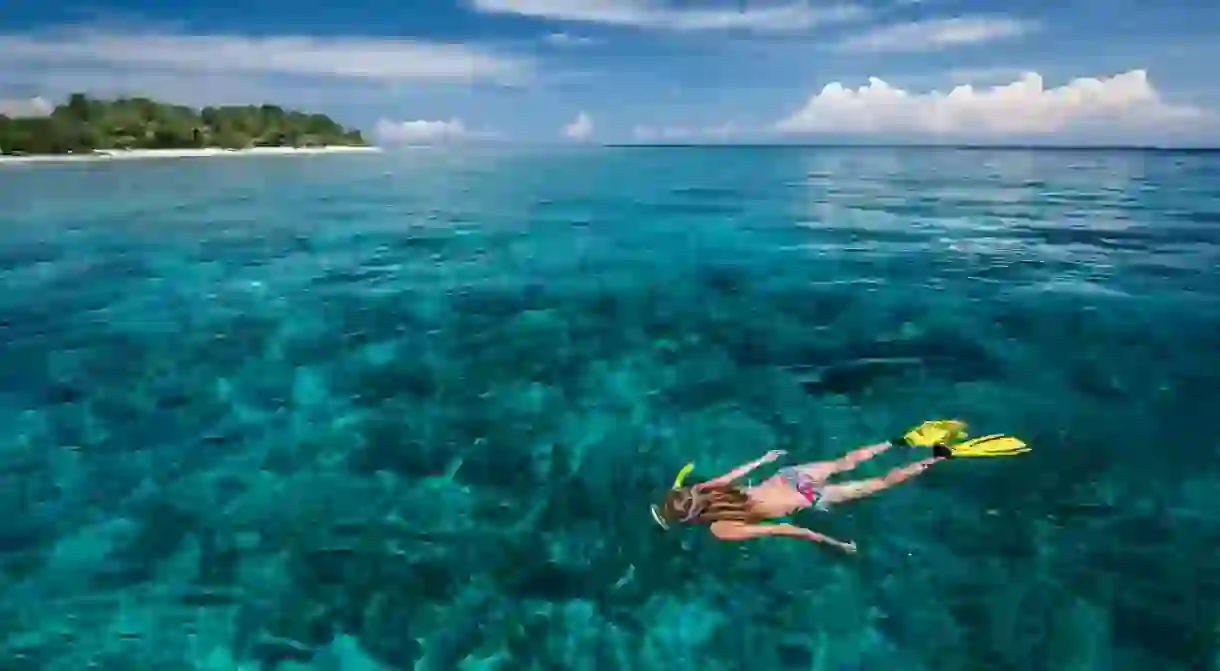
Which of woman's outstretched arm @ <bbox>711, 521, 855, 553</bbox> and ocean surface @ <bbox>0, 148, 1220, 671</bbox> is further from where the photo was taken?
woman's outstretched arm @ <bbox>711, 521, 855, 553</bbox>

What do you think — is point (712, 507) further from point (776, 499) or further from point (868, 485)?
point (868, 485)

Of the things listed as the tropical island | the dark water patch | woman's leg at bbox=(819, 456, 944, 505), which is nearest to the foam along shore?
the tropical island

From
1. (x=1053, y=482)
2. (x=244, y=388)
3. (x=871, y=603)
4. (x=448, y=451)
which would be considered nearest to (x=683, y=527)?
(x=871, y=603)

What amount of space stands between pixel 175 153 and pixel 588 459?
71399 millimetres

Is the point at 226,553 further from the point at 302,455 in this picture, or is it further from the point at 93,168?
the point at 93,168

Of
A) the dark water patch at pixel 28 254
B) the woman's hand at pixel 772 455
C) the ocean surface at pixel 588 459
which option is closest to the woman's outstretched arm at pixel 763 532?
the ocean surface at pixel 588 459

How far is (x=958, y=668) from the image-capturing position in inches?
242

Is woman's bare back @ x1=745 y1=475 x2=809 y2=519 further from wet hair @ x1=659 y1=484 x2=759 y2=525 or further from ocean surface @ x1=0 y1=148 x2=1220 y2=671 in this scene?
ocean surface @ x1=0 y1=148 x2=1220 y2=671

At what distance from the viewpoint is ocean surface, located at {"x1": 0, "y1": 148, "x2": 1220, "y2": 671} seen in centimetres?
655

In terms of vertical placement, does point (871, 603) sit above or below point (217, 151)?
below

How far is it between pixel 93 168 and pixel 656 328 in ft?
167

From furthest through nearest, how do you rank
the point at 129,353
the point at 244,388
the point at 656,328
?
the point at 656,328 < the point at 129,353 < the point at 244,388

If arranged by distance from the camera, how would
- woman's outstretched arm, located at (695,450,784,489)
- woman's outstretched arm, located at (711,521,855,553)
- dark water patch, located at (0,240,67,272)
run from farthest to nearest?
dark water patch, located at (0,240,67,272), woman's outstretched arm, located at (695,450,784,489), woman's outstretched arm, located at (711,521,855,553)

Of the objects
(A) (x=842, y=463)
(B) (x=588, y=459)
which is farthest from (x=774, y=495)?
(B) (x=588, y=459)
